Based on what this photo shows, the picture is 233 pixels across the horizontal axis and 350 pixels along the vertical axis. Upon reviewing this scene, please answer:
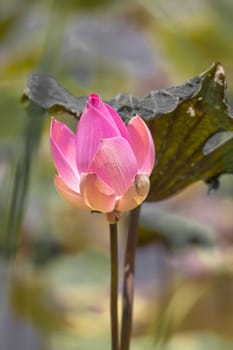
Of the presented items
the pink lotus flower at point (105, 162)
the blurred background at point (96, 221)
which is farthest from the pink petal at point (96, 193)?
the blurred background at point (96, 221)

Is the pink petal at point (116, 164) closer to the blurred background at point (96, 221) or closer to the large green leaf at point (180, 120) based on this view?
the large green leaf at point (180, 120)

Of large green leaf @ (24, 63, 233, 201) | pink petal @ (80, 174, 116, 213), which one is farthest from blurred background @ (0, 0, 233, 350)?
pink petal @ (80, 174, 116, 213)

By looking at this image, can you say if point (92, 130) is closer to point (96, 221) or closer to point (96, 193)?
Result: point (96, 193)

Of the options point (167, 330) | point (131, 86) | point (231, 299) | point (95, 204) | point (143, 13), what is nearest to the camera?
point (95, 204)

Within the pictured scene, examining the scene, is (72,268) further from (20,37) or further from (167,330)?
(20,37)

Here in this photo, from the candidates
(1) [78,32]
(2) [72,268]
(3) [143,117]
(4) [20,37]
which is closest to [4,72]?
(4) [20,37]

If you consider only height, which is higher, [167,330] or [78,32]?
[78,32]

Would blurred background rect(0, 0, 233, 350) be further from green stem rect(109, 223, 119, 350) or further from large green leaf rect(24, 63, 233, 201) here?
green stem rect(109, 223, 119, 350)
